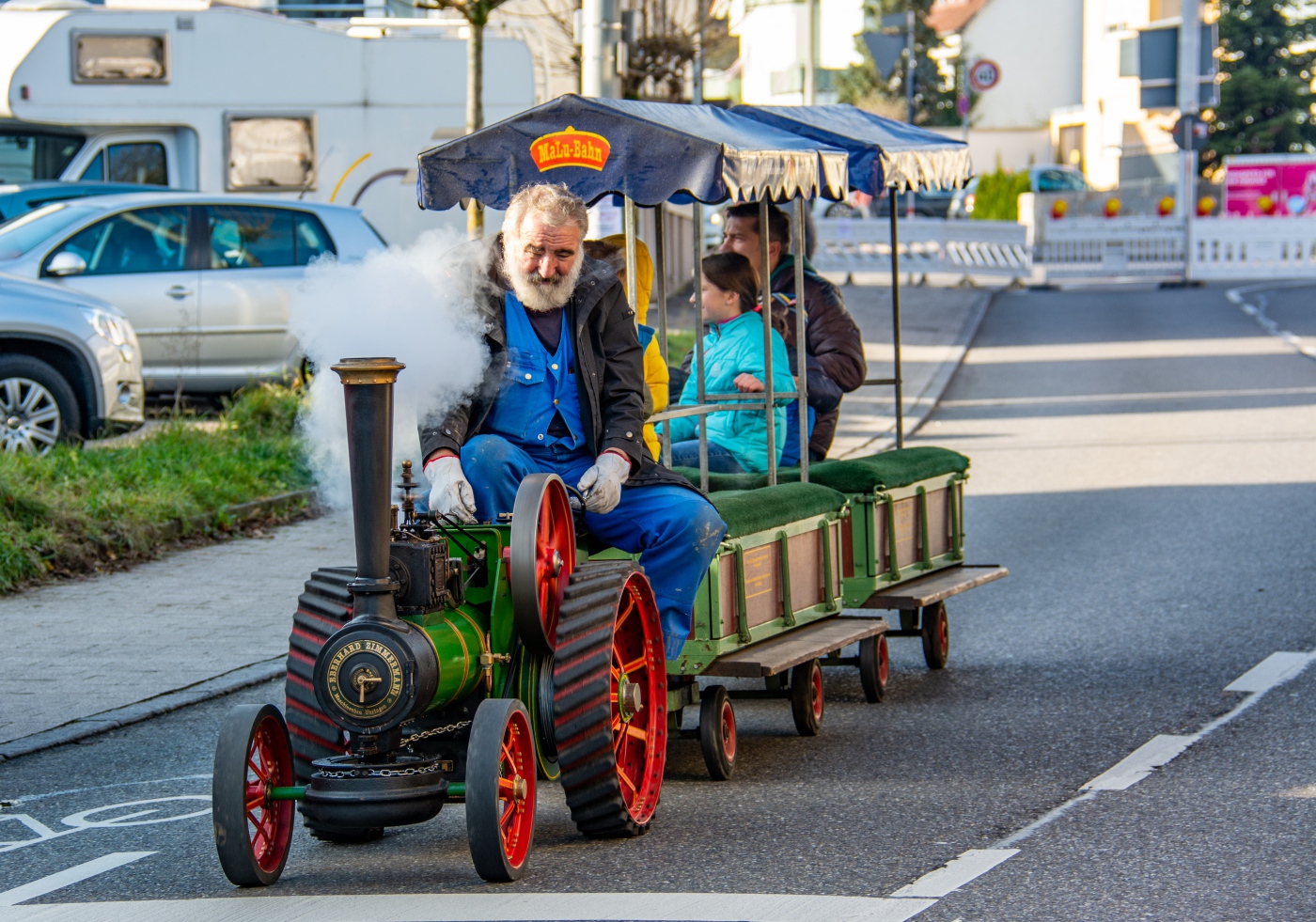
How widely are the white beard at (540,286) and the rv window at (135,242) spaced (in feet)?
29.9

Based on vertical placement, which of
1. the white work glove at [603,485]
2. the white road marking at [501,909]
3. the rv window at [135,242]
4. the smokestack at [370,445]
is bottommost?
the white road marking at [501,909]

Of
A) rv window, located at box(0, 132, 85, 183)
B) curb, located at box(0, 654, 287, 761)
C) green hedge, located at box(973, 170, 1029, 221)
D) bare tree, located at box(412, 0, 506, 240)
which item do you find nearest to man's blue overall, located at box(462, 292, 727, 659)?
curb, located at box(0, 654, 287, 761)

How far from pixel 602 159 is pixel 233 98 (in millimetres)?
12204

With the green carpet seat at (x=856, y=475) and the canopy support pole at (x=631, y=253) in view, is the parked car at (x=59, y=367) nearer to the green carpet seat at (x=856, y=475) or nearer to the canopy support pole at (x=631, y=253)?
the green carpet seat at (x=856, y=475)

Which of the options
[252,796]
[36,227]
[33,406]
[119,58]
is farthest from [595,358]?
[119,58]

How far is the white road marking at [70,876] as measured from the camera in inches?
179

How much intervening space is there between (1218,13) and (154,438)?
55.8m

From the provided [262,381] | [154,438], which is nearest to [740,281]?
[154,438]

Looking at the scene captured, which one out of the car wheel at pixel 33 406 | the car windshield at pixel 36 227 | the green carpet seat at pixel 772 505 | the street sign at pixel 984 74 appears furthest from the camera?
the street sign at pixel 984 74

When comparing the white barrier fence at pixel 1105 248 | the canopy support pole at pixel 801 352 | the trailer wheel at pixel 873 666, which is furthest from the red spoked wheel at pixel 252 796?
the white barrier fence at pixel 1105 248

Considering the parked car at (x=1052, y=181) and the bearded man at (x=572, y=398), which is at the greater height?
the parked car at (x=1052, y=181)

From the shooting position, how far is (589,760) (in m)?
4.77

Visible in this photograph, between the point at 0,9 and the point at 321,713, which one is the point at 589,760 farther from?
the point at 0,9

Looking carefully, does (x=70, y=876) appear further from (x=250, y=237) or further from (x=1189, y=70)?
(x=1189, y=70)
